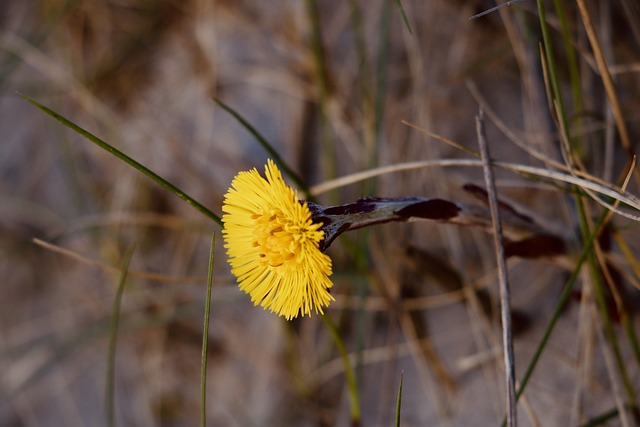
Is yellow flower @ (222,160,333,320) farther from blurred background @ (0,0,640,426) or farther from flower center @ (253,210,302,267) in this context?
blurred background @ (0,0,640,426)

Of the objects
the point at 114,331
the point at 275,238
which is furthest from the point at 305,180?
the point at 275,238

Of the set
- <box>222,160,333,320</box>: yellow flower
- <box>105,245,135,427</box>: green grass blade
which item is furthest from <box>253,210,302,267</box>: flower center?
<box>105,245,135,427</box>: green grass blade

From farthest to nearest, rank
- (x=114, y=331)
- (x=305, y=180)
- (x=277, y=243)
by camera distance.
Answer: (x=305, y=180) → (x=114, y=331) → (x=277, y=243)

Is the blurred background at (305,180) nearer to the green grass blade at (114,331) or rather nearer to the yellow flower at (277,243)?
the green grass blade at (114,331)

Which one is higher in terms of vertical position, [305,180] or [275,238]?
[305,180]

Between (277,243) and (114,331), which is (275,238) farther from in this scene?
(114,331)

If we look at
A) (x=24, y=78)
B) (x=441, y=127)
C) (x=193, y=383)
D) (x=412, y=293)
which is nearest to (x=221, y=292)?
(x=193, y=383)
